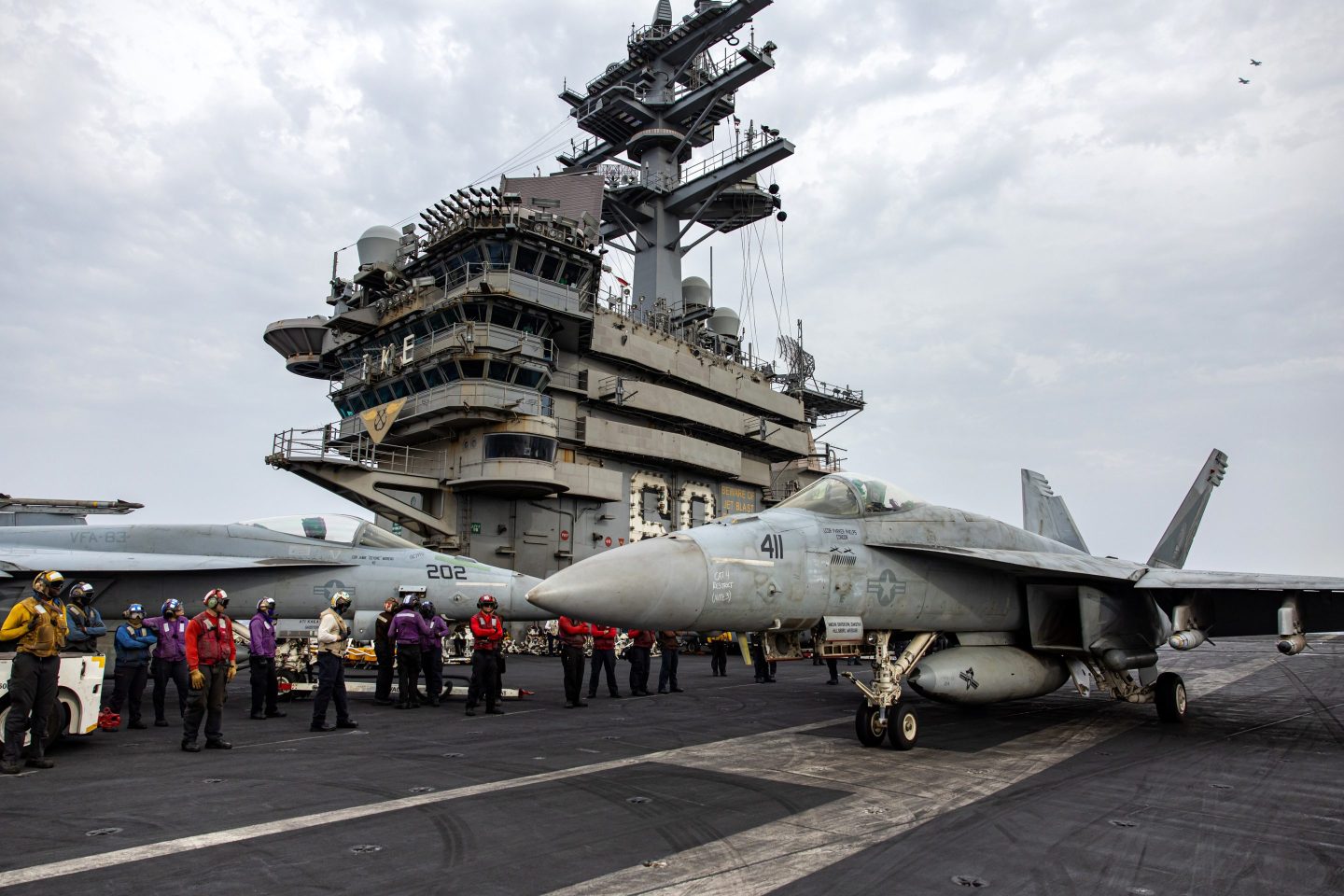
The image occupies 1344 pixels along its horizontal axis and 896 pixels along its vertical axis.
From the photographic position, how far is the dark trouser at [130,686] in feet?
33.0

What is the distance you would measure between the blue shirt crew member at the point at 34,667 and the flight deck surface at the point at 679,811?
0.44 metres

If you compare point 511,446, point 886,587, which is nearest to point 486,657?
point 886,587

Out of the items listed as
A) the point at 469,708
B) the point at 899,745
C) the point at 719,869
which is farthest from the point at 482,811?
the point at 469,708

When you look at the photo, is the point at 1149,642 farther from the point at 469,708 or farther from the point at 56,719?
the point at 56,719

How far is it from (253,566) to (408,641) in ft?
9.11

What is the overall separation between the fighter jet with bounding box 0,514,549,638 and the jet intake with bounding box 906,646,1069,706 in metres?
7.85

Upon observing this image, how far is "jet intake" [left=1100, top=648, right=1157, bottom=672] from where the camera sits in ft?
32.8

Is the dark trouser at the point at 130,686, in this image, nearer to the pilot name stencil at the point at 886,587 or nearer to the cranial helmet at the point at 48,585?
the cranial helmet at the point at 48,585

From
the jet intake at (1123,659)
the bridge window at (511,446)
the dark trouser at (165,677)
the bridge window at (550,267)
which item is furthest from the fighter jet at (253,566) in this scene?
the bridge window at (550,267)

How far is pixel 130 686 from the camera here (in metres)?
10.2

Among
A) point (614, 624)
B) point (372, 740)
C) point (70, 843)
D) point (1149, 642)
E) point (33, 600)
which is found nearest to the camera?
point (70, 843)

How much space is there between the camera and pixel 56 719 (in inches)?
307

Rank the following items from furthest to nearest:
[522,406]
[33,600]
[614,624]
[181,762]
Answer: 1. [522,406]
2. [181,762]
3. [33,600]
4. [614,624]

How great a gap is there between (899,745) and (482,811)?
4.75 m
